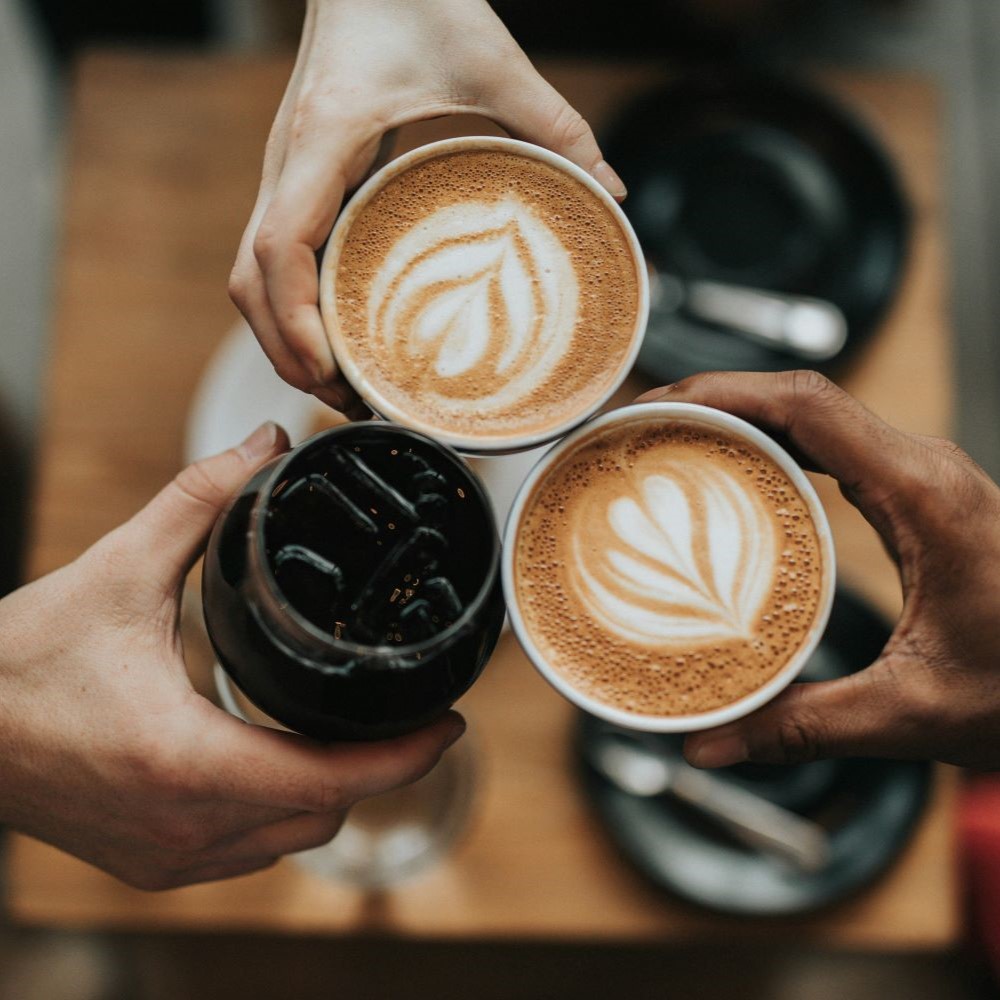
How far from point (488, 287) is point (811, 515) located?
0.21 m

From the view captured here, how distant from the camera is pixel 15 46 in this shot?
4.86 feet

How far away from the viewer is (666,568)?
58 cm

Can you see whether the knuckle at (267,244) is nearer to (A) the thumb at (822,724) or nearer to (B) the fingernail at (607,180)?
(B) the fingernail at (607,180)

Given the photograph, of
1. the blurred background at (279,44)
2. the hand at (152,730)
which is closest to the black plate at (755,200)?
the blurred background at (279,44)

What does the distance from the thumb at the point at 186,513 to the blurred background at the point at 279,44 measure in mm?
562

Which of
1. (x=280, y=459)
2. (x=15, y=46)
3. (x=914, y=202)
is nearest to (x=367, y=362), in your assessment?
(x=280, y=459)

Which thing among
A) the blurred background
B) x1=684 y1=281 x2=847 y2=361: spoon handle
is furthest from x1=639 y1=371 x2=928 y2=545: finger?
the blurred background

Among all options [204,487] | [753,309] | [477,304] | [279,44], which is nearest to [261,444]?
[204,487]

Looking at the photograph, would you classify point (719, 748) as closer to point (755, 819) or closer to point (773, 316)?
point (755, 819)

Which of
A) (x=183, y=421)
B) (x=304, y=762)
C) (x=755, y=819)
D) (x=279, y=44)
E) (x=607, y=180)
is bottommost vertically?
(x=755, y=819)

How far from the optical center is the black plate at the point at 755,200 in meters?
0.91

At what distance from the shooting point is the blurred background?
1263 mm

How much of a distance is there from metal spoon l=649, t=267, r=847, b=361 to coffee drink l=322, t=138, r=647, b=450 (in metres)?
0.34

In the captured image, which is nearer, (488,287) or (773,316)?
(488,287)
